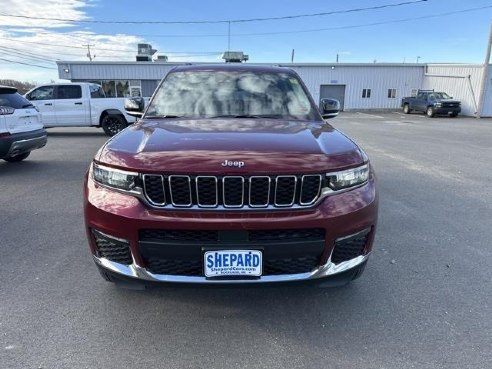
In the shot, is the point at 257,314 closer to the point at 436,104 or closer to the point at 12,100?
the point at 12,100

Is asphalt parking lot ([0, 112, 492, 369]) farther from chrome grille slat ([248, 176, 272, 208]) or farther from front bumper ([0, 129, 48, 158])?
front bumper ([0, 129, 48, 158])

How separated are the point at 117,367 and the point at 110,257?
0.66 metres

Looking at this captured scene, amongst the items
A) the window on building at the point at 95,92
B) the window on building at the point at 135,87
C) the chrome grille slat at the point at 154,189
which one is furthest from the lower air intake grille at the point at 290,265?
the window on building at the point at 135,87

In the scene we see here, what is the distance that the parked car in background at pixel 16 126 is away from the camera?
24.1 feet

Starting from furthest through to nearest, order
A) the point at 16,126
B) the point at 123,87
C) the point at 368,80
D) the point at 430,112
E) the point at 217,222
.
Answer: the point at 368,80 < the point at 123,87 < the point at 430,112 < the point at 16,126 < the point at 217,222

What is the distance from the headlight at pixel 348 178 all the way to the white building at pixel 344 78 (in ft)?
107

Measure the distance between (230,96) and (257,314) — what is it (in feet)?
6.89

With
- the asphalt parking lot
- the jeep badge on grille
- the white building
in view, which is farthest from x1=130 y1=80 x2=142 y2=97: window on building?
the jeep badge on grille

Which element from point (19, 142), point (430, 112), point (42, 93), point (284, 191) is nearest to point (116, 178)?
point (284, 191)

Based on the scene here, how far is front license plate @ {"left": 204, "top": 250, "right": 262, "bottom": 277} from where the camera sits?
2328 mm

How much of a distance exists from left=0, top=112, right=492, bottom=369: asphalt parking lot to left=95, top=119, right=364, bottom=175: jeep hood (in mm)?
790

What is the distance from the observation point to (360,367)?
7.70 ft

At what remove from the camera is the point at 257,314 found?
2887 mm

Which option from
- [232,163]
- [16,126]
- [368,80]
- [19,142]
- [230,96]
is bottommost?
[19,142]
